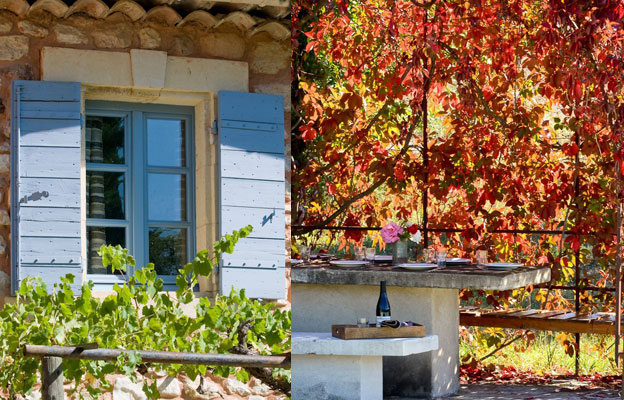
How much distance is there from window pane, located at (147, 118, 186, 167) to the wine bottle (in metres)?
0.49

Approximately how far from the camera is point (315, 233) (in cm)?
218

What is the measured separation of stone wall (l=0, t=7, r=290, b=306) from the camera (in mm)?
1284

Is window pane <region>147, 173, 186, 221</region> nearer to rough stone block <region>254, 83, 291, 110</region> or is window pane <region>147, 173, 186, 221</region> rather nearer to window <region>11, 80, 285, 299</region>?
window <region>11, 80, 285, 299</region>

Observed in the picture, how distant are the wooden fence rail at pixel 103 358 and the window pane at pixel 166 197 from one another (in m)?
0.24

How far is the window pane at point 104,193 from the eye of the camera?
4.27 ft

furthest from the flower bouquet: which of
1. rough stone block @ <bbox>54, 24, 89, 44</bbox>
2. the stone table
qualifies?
rough stone block @ <bbox>54, 24, 89, 44</bbox>

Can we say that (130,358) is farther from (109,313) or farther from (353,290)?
(353,290)

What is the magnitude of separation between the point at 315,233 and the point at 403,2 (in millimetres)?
1396

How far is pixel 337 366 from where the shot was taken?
4.90 feet

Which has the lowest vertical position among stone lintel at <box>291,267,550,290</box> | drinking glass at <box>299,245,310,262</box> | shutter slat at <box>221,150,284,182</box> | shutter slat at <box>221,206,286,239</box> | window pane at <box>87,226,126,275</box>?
stone lintel at <box>291,267,550,290</box>

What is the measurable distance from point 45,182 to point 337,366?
61cm

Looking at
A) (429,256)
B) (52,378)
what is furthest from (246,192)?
(429,256)

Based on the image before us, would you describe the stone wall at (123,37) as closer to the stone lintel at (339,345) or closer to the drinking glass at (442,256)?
the stone lintel at (339,345)

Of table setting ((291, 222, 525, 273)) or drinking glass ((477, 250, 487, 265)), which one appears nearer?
table setting ((291, 222, 525, 273))
